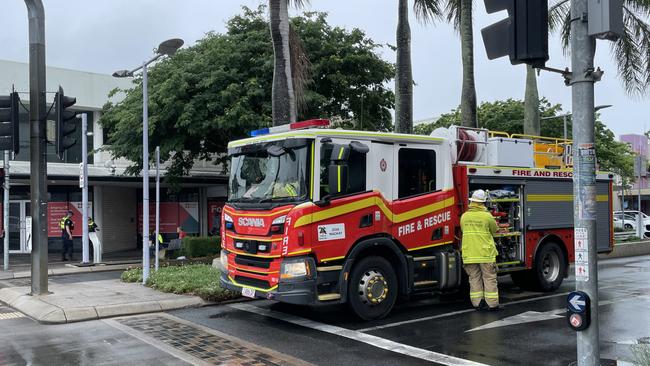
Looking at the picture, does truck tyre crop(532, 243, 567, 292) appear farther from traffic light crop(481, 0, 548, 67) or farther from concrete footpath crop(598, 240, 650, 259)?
concrete footpath crop(598, 240, 650, 259)

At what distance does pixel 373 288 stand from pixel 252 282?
72.0 inches

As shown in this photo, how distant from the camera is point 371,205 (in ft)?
28.6

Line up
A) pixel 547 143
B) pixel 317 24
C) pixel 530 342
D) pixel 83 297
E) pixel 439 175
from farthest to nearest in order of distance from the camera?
pixel 317 24, pixel 547 143, pixel 83 297, pixel 439 175, pixel 530 342

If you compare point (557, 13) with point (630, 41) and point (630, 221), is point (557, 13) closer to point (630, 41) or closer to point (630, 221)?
point (630, 41)

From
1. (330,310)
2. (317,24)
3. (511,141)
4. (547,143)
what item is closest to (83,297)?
(330,310)

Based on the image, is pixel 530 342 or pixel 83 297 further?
pixel 83 297

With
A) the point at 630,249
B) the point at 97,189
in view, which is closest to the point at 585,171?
the point at 630,249

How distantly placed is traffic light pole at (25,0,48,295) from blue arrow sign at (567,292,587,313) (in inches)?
379

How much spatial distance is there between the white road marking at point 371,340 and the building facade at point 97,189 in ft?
47.6

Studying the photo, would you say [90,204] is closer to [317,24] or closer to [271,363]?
[317,24]

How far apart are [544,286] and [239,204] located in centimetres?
640

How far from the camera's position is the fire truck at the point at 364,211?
8.16m

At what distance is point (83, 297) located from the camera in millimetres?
10820

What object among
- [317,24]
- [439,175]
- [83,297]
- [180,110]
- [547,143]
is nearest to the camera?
[439,175]
